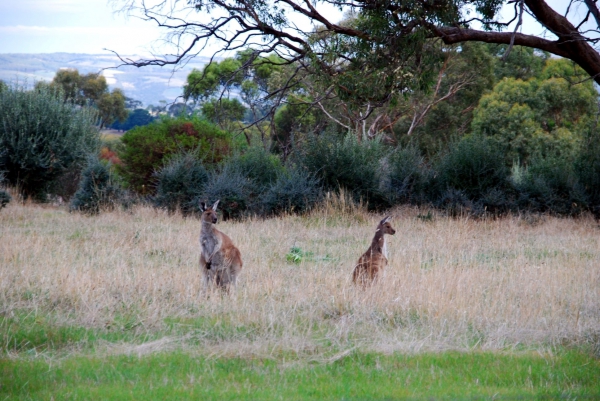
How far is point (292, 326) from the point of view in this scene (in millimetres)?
7777

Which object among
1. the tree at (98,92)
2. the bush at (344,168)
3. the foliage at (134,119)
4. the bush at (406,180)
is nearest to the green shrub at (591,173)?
the bush at (406,180)

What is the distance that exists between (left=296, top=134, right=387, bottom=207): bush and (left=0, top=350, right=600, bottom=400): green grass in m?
13.6

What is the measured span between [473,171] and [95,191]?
11.4m

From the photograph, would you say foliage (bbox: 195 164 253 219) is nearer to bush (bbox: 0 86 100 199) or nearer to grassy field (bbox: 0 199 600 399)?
grassy field (bbox: 0 199 600 399)

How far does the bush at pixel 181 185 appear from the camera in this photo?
20.4m

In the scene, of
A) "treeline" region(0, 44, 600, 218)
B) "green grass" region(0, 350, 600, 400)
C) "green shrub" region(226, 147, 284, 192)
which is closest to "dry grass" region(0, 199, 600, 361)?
"green grass" region(0, 350, 600, 400)

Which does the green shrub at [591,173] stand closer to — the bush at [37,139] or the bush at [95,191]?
the bush at [95,191]

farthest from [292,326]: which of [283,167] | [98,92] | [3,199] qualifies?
[98,92]

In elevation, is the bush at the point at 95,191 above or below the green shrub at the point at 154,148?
below

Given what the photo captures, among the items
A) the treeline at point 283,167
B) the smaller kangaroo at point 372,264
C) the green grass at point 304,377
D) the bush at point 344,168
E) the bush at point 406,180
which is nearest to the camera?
the green grass at point 304,377

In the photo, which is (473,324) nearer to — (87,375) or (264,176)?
(87,375)

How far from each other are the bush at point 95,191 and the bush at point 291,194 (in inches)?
178

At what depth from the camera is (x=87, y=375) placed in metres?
6.34

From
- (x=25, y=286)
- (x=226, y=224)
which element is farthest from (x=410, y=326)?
(x=226, y=224)
